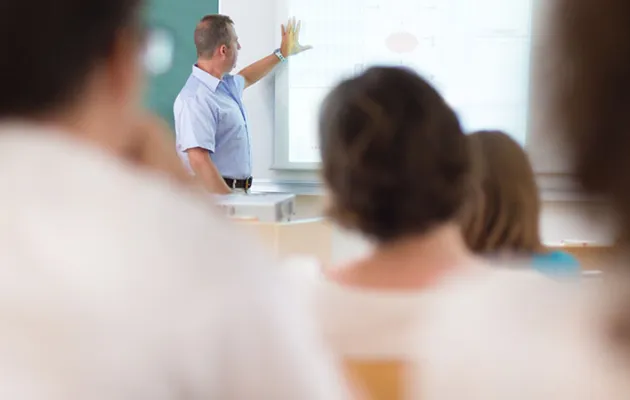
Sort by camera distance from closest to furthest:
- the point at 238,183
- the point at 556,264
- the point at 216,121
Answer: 1. the point at 556,264
2. the point at 216,121
3. the point at 238,183

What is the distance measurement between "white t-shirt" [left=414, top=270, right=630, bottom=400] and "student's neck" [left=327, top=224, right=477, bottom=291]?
0.14 metres

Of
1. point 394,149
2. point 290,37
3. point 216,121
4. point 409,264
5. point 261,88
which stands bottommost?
point 409,264

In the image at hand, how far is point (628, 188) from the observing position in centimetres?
42

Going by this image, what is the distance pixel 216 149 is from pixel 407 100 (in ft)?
8.44

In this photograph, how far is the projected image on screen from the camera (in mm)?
3664

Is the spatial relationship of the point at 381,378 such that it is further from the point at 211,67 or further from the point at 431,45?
the point at 431,45

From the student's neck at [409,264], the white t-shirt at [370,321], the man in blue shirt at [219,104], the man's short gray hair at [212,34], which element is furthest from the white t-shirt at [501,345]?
the man's short gray hair at [212,34]

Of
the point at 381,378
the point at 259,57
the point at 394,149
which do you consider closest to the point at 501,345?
the point at 381,378

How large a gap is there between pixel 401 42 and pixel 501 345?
3.04 metres

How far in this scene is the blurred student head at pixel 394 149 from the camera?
1.14m

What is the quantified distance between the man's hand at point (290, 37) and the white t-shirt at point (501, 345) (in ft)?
9.91

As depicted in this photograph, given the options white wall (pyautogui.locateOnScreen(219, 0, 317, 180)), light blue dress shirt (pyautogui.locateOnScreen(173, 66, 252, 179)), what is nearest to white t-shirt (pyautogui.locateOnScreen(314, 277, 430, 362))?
light blue dress shirt (pyautogui.locateOnScreen(173, 66, 252, 179))

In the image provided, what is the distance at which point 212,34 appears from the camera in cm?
344

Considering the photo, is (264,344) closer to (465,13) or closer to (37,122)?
(37,122)
